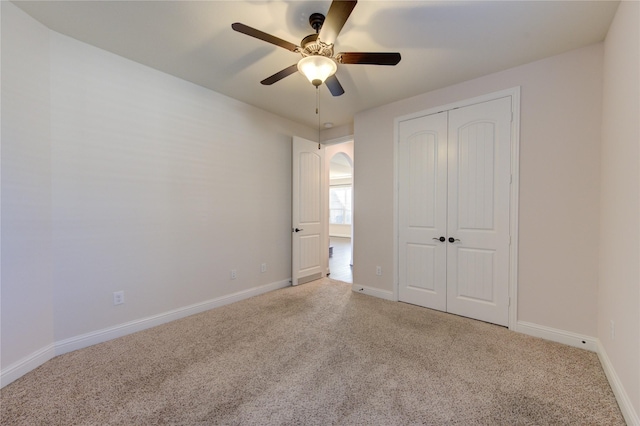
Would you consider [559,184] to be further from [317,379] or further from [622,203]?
[317,379]

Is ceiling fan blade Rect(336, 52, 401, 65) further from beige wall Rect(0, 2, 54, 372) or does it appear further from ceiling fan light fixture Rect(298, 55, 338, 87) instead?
beige wall Rect(0, 2, 54, 372)

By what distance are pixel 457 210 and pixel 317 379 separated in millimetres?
2297

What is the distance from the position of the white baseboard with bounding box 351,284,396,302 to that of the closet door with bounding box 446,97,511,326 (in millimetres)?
735

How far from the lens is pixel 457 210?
297 centimetres

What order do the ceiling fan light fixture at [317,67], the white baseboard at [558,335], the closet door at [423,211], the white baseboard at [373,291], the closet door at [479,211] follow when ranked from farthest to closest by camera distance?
the white baseboard at [373,291] → the closet door at [423,211] → the closet door at [479,211] → the white baseboard at [558,335] → the ceiling fan light fixture at [317,67]

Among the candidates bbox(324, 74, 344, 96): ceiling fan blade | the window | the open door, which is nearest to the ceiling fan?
bbox(324, 74, 344, 96): ceiling fan blade

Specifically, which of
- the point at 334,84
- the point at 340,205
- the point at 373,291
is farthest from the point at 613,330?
the point at 340,205

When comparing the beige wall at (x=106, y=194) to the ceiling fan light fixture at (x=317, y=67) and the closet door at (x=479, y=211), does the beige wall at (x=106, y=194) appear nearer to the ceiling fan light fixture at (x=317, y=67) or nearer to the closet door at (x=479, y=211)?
the ceiling fan light fixture at (x=317, y=67)

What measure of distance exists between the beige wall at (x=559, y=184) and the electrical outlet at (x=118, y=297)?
3871 mm

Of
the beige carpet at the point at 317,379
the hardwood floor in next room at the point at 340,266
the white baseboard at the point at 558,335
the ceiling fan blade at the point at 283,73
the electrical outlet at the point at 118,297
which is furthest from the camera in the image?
the hardwood floor in next room at the point at 340,266

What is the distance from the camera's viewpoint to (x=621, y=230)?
66.8 inches

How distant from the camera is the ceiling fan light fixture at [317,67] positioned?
188 cm

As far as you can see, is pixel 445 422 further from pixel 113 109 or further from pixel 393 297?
pixel 113 109

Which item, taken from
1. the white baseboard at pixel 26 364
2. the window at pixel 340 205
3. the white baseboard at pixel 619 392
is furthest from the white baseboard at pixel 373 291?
the window at pixel 340 205
